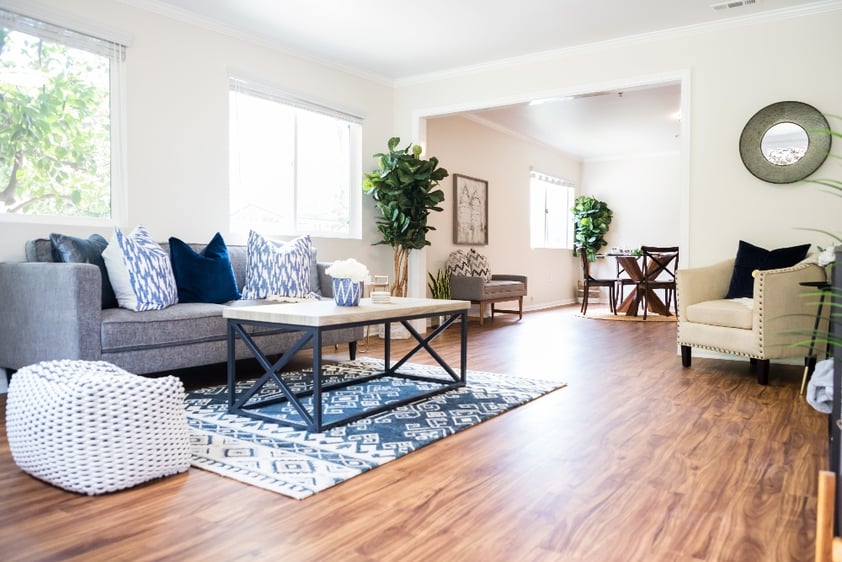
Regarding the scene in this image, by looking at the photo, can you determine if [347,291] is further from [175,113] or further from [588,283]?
[588,283]

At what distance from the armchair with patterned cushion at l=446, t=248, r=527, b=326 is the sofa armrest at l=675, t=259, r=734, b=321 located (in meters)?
2.90

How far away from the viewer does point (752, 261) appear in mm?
4391

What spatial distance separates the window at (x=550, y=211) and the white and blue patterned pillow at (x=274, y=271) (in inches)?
231

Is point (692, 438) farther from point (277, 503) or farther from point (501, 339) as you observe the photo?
point (501, 339)

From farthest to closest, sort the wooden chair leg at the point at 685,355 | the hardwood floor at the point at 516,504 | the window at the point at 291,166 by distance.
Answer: the window at the point at 291,166, the wooden chair leg at the point at 685,355, the hardwood floor at the point at 516,504

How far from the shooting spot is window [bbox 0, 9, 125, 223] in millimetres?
3564

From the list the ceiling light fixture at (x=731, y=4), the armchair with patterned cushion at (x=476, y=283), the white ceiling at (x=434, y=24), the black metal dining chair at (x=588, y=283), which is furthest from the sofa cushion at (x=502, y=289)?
the ceiling light fixture at (x=731, y=4)

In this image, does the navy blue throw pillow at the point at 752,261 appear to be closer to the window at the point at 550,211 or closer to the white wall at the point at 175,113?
the white wall at the point at 175,113

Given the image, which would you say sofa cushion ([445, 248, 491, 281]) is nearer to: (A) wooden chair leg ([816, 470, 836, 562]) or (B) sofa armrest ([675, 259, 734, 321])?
(B) sofa armrest ([675, 259, 734, 321])

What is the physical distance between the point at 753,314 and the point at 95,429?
12.2ft

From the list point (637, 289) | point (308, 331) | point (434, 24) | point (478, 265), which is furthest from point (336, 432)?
point (637, 289)

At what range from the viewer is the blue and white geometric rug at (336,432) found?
2184 mm

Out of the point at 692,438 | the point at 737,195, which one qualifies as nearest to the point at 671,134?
the point at 737,195

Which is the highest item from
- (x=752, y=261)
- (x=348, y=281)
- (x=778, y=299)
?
(x=752, y=261)
